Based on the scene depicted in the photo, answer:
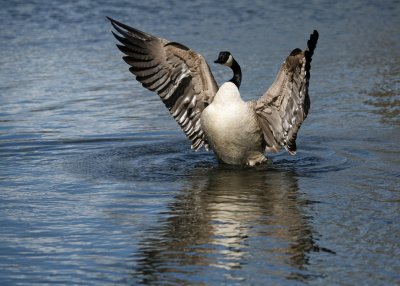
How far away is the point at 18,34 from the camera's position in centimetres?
1650

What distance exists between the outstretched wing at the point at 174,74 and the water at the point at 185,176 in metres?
0.40

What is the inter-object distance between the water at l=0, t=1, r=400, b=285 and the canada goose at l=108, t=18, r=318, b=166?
253 millimetres

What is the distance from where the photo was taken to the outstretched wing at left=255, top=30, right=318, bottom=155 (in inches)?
335

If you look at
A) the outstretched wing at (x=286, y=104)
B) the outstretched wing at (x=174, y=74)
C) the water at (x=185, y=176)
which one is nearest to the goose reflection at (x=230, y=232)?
the water at (x=185, y=176)

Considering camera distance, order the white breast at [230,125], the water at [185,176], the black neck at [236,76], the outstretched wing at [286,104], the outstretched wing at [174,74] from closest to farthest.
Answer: the water at [185,176]
the outstretched wing at [286,104]
the white breast at [230,125]
the black neck at [236,76]
the outstretched wing at [174,74]

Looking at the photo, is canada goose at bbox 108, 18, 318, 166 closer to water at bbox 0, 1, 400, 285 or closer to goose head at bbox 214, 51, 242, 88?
goose head at bbox 214, 51, 242, 88

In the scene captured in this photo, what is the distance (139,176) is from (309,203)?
1.82 m

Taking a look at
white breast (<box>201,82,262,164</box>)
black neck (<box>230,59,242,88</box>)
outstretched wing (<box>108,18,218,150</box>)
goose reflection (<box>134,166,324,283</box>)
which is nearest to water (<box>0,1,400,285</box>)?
goose reflection (<box>134,166,324,283</box>)

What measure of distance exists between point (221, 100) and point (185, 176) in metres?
0.82

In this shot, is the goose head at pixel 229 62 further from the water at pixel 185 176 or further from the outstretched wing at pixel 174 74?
the water at pixel 185 176

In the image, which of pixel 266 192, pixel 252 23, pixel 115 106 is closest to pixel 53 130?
pixel 115 106

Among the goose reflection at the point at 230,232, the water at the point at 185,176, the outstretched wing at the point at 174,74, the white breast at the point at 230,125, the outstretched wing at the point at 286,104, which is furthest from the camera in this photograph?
the outstretched wing at the point at 174,74

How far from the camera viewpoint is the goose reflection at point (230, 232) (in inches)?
222

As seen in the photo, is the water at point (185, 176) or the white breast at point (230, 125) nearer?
the water at point (185, 176)
